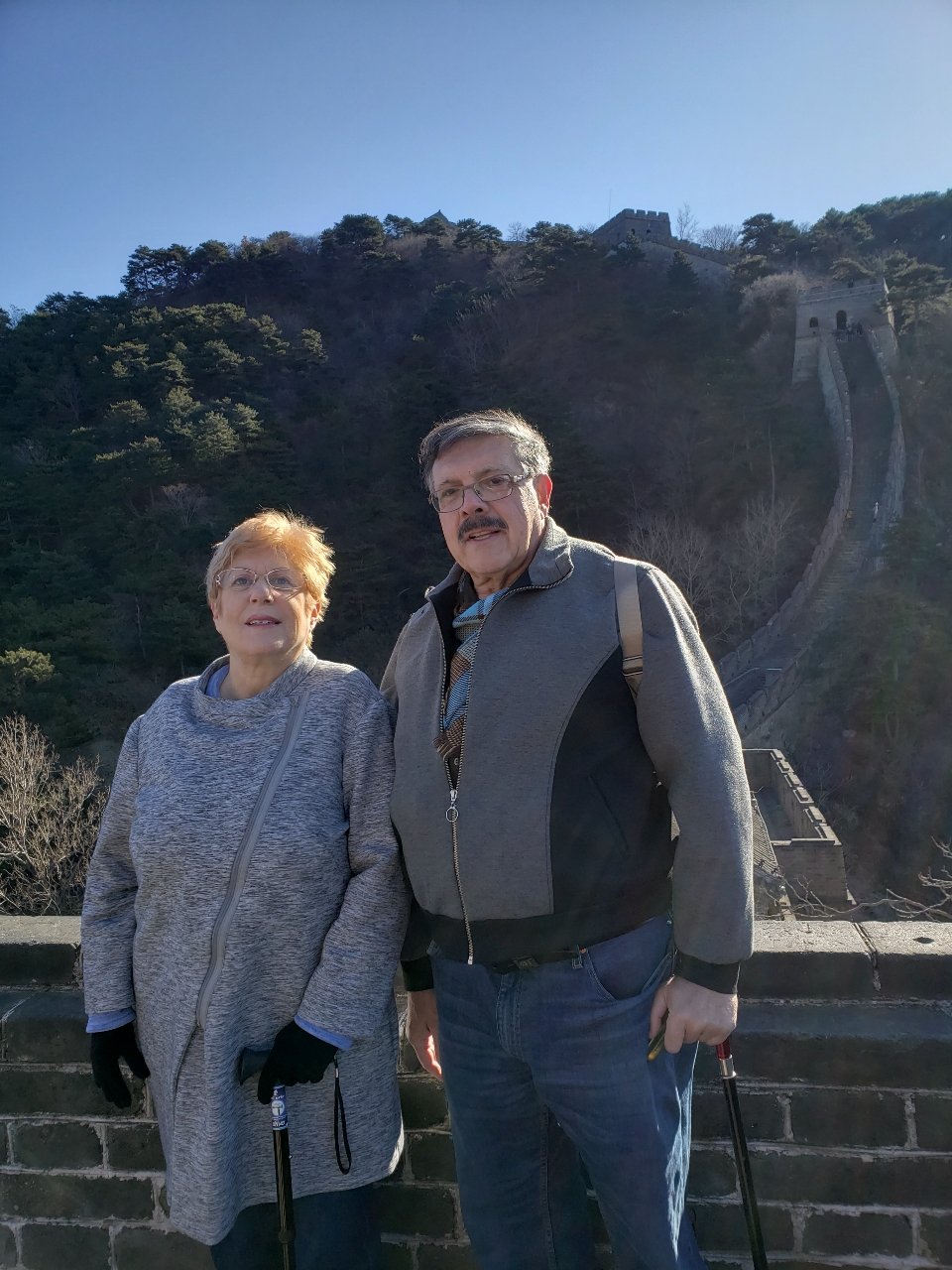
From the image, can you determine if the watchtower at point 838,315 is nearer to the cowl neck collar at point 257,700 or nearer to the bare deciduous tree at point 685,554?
the bare deciduous tree at point 685,554

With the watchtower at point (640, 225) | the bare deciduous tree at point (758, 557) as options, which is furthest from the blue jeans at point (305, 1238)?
the watchtower at point (640, 225)

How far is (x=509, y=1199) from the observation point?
1578 mm

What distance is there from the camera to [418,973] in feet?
5.57

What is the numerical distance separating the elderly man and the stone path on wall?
17.9 metres

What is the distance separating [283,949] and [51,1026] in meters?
0.84

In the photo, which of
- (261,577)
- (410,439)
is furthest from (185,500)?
(261,577)

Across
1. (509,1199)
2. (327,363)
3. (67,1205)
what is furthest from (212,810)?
(327,363)

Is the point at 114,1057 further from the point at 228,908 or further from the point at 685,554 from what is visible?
the point at 685,554

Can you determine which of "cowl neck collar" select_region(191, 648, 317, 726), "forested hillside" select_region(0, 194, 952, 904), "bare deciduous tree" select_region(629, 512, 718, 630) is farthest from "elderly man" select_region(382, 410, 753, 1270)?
"bare deciduous tree" select_region(629, 512, 718, 630)

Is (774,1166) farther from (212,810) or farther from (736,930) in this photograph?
(212,810)

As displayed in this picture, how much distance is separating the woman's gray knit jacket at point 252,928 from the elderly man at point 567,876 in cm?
11

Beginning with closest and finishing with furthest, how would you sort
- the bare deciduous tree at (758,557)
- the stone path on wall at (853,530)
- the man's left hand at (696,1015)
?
the man's left hand at (696,1015)
the stone path on wall at (853,530)
the bare deciduous tree at (758,557)

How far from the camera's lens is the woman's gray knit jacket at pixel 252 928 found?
4.84 ft

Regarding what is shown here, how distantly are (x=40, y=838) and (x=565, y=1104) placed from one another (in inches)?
516
